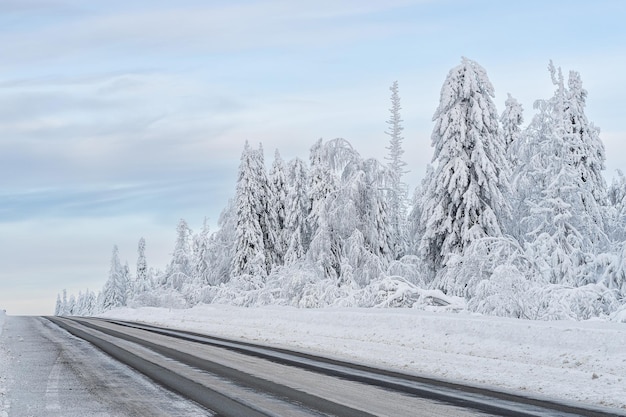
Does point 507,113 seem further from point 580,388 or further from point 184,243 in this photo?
point 184,243

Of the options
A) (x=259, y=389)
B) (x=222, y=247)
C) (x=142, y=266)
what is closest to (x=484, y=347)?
(x=259, y=389)

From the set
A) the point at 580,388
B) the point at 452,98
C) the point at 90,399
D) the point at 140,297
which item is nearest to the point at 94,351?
the point at 90,399

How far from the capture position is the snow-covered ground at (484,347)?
10.1 metres

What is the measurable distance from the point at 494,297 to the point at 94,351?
12.3m

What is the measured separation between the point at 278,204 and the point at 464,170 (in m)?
25.8

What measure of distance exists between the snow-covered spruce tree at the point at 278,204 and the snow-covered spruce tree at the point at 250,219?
0.81 m

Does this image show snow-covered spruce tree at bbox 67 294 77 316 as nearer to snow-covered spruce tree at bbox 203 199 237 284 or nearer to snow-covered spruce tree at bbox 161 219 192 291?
snow-covered spruce tree at bbox 161 219 192 291

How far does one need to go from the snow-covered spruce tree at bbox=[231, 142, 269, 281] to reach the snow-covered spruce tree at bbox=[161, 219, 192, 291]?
28.0ft

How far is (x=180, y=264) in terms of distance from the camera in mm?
73938

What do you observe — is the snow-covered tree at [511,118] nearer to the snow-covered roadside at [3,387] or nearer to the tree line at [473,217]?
the tree line at [473,217]

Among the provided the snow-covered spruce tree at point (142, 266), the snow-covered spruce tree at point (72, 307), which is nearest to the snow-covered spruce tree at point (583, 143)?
the snow-covered spruce tree at point (142, 266)

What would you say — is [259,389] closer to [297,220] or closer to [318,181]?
[318,181]

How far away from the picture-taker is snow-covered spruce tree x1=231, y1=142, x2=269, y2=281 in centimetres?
5066

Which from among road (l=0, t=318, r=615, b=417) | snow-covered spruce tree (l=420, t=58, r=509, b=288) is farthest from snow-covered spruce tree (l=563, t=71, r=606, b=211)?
road (l=0, t=318, r=615, b=417)
